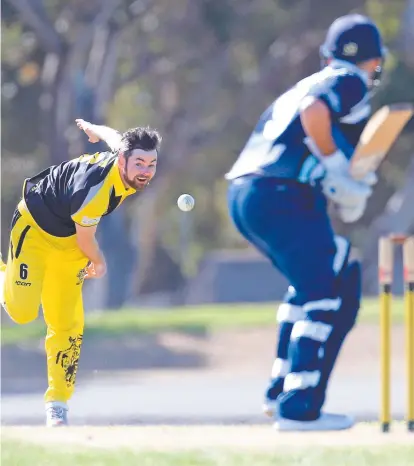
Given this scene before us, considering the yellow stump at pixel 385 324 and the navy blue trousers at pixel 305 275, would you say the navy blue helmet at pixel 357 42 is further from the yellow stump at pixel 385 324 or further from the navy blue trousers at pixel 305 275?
the yellow stump at pixel 385 324

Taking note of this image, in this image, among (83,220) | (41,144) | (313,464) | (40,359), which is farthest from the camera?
(41,144)

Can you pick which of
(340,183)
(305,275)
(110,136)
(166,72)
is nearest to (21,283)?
(110,136)

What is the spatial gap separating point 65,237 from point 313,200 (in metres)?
1.18

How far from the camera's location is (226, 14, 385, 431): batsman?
636 cm

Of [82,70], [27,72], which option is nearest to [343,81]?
[82,70]

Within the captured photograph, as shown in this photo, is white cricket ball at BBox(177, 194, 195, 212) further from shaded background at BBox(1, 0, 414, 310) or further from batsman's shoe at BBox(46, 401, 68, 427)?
shaded background at BBox(1, 0, 414, 310)

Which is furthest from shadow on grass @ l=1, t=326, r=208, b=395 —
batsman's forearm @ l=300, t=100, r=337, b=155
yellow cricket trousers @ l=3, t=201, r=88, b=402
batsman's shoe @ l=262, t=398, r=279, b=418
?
batsman's forearm @ l=300, t=100, r=337, b=155

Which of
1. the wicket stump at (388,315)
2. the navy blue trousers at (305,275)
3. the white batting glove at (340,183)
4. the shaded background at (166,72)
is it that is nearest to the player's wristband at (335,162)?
the white batting glove at (340,183)

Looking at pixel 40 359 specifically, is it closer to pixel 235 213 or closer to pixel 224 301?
pixel 235 213

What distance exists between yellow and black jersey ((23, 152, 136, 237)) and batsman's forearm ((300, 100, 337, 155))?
880 mm

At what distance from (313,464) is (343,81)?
208 centimetres

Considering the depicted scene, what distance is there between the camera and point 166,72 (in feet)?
76.4

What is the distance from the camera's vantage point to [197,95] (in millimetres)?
22750

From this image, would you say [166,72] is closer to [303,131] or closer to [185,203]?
[303,131]
